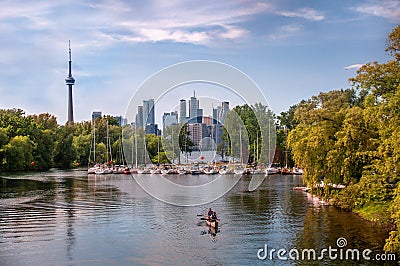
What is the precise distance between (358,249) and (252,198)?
18.5m

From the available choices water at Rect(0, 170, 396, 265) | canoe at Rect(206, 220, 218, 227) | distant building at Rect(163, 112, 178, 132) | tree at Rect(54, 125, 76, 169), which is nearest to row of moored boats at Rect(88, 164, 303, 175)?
water at Rect(0, 170, 396, 265)

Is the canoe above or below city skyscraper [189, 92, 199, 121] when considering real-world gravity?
below

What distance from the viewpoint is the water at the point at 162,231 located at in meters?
20.3

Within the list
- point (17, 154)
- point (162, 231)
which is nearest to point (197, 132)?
point (162, 231)

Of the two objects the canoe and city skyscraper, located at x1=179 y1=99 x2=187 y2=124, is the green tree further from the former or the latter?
the canoe

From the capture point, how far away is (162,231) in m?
25.4

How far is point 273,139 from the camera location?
65000 millimetres

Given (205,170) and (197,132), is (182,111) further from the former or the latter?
(205,170)

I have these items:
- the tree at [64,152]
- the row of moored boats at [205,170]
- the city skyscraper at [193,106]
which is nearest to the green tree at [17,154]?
the row of moored boats at [205,170]

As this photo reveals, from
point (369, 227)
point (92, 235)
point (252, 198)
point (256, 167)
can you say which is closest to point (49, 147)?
point (256, 167)

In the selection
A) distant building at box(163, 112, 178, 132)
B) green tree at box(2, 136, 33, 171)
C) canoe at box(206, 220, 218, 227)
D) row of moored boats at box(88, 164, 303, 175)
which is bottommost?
canoe at box(206, 220, 218, 227)

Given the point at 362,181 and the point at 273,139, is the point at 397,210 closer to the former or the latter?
the point at 362,181

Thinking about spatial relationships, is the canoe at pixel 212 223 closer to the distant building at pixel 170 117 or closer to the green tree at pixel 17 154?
the distant building at pixel 170 117

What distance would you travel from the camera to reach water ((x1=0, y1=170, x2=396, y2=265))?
2027 centimetres
